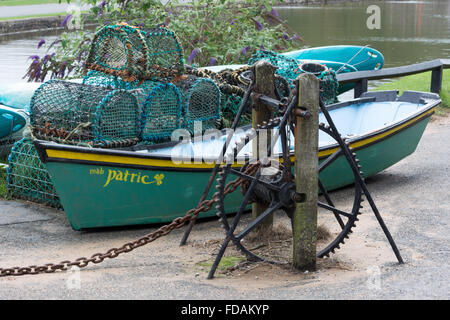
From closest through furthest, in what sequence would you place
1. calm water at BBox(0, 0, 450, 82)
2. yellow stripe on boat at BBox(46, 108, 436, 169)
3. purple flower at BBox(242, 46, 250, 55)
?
yellow stripe on boat at BBox(46, 108, 436, 169) → purple flower at BBox(242, 46, 250, 55) → calm water at BBox(0, 0, 450, 82)

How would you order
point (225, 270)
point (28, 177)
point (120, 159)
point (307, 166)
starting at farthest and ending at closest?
point (28, 177)
point (120, 159)
point (225, 270)
point (307, 166)

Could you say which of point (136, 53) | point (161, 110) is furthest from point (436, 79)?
point (136, 53)

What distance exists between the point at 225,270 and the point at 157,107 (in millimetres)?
2232

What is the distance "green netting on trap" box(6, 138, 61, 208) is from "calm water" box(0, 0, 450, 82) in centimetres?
831

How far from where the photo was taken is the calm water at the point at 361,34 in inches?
734

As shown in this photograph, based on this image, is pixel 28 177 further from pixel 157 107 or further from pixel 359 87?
pixel 359 87

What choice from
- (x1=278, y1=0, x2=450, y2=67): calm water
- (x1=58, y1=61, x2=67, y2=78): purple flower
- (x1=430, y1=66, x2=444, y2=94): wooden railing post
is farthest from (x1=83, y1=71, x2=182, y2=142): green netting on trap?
(x1=278, y1=0, x2=450, y2=67): calm water

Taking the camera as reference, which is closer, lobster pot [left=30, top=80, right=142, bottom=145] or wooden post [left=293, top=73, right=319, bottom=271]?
wooden post [left=293, top=73, right=319, bottom=271]

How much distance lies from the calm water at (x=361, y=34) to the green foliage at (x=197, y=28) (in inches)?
154

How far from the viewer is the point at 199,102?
7074 millimetres

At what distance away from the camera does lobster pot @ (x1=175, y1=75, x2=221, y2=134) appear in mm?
6922

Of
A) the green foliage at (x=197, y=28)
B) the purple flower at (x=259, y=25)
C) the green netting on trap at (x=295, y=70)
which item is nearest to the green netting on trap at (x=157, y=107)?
the green netting on trap at (x=295, y=70)

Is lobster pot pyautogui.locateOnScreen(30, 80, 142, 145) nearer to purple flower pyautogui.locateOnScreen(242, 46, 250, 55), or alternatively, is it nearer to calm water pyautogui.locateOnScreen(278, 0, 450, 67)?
purple flower pyautogui.locateOnScreen(242, 46, 250, 55)
